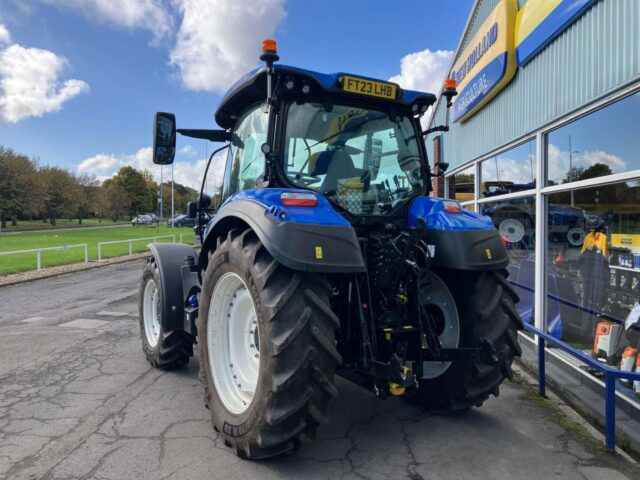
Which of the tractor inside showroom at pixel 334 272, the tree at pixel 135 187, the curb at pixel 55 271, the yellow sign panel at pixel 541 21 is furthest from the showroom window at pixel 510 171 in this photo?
the tree at pixel 135 187

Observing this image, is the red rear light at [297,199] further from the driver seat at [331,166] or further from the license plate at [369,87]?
the license plate at [369,87]

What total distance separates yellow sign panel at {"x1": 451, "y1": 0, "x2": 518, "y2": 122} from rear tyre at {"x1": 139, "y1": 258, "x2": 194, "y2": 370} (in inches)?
225

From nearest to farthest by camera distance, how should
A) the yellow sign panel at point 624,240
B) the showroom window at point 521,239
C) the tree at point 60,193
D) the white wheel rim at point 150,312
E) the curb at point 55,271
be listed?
the yellow sign panel at point 624,240 → the white wheel rim at point 150,312 → the showroom window at point 521,239 → the curb at point 55,271 → the tree at point 60,193

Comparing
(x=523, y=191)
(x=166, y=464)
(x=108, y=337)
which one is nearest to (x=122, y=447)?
(x=166, y=464)

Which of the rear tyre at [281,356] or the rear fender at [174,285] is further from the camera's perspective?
the rear fender at [174,285]

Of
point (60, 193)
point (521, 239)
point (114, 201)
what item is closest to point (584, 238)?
point (521, 239)

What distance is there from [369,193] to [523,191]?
394 cm

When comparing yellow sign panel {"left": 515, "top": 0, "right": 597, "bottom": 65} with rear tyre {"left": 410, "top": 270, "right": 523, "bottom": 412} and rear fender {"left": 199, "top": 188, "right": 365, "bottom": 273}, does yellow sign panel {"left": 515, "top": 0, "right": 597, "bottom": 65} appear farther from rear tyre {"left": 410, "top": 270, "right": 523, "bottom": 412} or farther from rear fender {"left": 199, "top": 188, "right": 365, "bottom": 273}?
rear fender {"left": 199, "top": 188, "right": 365, "bottom": 273}

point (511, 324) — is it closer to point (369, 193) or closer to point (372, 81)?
point (369, 193)

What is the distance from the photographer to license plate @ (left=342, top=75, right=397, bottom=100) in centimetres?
335

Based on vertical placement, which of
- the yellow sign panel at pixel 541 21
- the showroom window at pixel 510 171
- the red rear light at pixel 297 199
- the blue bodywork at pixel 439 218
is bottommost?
the blue bodywork at pixel 439 218

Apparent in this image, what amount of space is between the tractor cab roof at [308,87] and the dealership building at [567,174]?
2037 millimetres

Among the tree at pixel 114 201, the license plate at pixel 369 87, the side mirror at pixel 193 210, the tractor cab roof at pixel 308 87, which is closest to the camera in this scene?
the tractor cab roof at pixel 308 87

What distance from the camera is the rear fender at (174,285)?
15.1 feet
